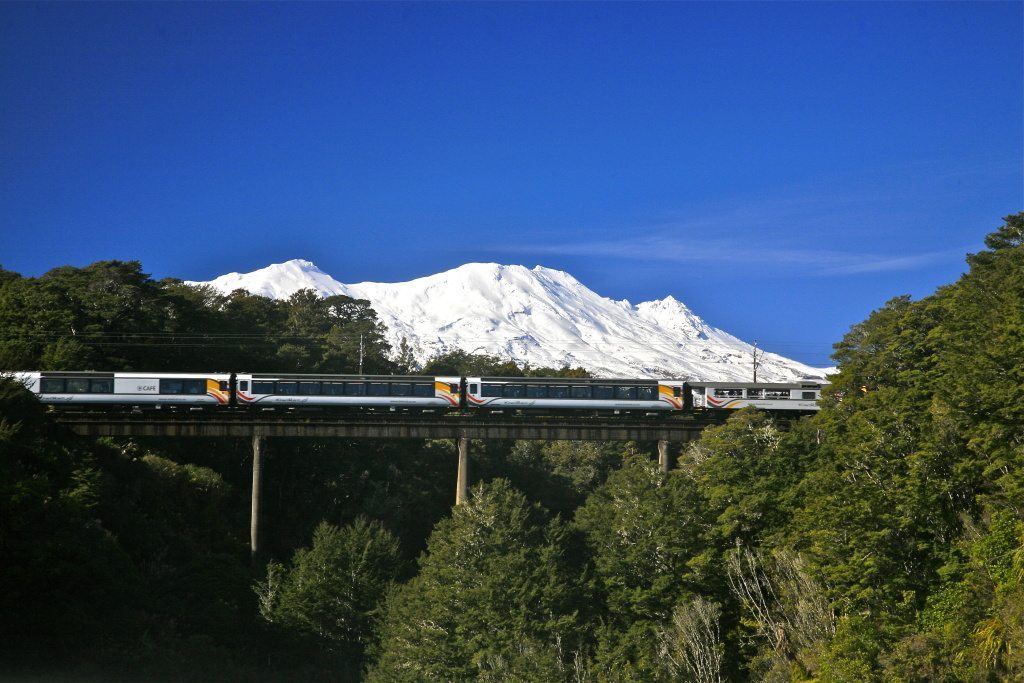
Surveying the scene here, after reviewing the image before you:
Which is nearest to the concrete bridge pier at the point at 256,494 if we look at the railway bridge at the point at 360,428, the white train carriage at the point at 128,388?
the railway bridge at the point at 360,428

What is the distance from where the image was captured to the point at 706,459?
39031mm

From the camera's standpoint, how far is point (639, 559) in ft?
120

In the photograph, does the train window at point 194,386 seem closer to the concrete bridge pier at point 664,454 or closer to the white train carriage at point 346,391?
the white train carriage at point 346,391

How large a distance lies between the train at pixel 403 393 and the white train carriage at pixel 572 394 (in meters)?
0.06

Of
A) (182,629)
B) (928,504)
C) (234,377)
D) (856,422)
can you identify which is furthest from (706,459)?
(234,377)

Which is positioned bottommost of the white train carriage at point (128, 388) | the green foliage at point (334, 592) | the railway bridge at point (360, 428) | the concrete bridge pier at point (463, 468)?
the green foliage at point (334, 592)

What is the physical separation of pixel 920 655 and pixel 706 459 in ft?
46.6

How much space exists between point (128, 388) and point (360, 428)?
12.1 metres

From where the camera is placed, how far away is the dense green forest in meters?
28.3

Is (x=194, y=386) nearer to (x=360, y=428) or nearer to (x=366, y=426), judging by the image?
(x=360, y=428)

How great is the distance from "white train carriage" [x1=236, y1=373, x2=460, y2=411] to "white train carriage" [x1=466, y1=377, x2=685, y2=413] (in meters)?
1.93

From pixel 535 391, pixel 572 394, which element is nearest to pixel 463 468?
pixel 535 391

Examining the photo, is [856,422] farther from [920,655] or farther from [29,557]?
[29,557]

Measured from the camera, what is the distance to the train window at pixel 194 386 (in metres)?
52.6
